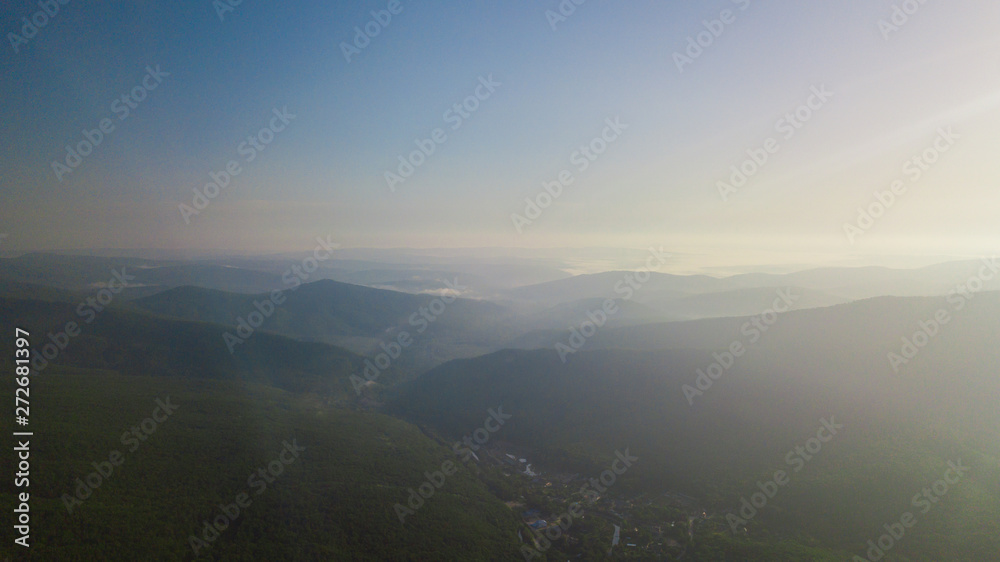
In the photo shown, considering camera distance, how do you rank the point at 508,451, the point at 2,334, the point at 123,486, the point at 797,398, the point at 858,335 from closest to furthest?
the point at 123,486 < the point at 797,398 < the point at 508,451 < the point at 858,335 < the point at 2,334

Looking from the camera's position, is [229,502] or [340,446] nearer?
[229,502]

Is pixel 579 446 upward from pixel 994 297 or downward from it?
downward

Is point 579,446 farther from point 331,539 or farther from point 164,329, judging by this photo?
point 164,329

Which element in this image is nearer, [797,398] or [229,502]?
[229,502]

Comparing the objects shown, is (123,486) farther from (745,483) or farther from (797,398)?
(797,398)

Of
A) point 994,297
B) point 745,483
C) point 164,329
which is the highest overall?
point 994,297

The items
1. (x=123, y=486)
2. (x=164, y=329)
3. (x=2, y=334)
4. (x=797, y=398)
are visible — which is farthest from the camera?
(x=164, y=329)

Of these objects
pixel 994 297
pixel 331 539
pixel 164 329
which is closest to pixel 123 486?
pixel 331 539

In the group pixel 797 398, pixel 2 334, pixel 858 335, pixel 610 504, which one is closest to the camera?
pixel 610 504

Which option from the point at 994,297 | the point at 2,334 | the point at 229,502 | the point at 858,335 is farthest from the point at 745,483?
the point at 2,334
